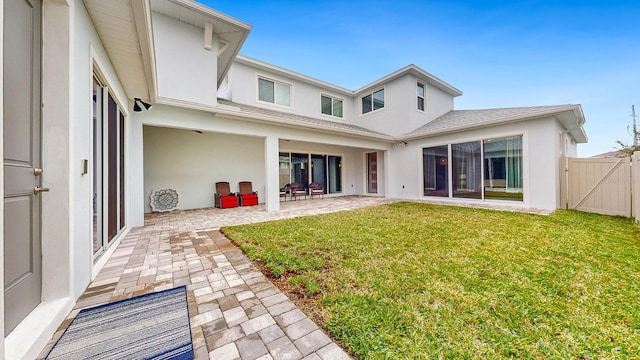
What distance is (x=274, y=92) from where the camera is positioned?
994 cm

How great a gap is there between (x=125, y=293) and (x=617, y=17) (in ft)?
50.1

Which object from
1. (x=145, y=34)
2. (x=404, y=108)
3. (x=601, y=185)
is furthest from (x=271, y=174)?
(x=601, y=185)

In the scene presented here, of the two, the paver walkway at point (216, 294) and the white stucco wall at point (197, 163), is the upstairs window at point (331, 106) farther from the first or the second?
the paver walkway at point (216, 294)

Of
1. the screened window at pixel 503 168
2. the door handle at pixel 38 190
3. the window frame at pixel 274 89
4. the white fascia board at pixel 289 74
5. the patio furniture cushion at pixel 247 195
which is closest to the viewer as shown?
the door handle at pixel 38 190

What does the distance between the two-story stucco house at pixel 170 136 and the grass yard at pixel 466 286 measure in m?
1.94

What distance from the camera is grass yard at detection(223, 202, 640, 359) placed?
1.62 metres

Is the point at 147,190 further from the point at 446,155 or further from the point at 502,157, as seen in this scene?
the point at 502,157

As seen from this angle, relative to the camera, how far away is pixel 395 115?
1062cm

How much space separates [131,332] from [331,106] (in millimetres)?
11477

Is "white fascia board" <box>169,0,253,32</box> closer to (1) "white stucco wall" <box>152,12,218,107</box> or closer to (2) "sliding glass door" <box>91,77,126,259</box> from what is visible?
(1) "white stucco wall" <box>152,12,218,107</box>

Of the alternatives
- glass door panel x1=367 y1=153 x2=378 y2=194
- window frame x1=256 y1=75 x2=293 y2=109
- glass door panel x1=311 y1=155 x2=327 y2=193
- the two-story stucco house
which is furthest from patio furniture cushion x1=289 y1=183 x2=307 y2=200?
glass door panel x1=367 y1=153 x2=378 y2=194

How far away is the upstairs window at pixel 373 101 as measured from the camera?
11.3 metres

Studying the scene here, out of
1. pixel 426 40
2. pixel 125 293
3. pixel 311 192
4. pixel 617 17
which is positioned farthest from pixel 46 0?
pixel 617 17

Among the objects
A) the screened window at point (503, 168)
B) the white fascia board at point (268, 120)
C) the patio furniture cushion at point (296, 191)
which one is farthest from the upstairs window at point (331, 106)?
the screened window at point (503, 168)
